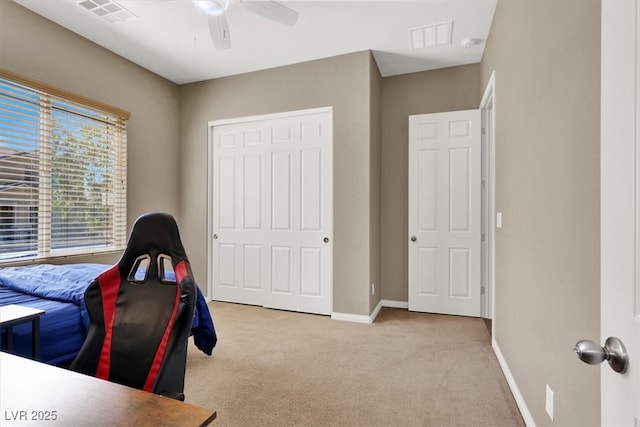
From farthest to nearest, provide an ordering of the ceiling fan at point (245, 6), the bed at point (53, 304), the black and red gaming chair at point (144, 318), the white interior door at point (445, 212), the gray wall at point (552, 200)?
the white interior door at point (445, 212)
the ceiling fan at point (245, 6)
the bed at point (53, 304)
the black and red gaming chair at point (144, 318)
the gray wall at point (552, 200)

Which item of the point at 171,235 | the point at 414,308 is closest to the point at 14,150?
the point at 171,235

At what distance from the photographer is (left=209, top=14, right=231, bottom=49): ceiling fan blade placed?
2.32 m

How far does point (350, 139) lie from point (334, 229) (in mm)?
1012

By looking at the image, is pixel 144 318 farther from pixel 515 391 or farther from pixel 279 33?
pixel 279 33

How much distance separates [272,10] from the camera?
7.29 ft

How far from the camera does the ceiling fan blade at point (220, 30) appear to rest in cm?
232

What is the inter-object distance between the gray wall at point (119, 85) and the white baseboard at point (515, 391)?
3836 mm

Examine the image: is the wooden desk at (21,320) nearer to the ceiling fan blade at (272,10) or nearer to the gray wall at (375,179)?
the ceiling fan blade at (272,10)

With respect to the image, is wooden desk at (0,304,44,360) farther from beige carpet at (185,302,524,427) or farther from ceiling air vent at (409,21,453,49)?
ceiling air vent at (409,21,453,49)

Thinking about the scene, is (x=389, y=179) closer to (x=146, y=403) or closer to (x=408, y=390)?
(x=408, y=390)

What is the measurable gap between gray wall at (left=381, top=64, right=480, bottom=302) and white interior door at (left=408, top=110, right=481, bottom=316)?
0.18 meters
